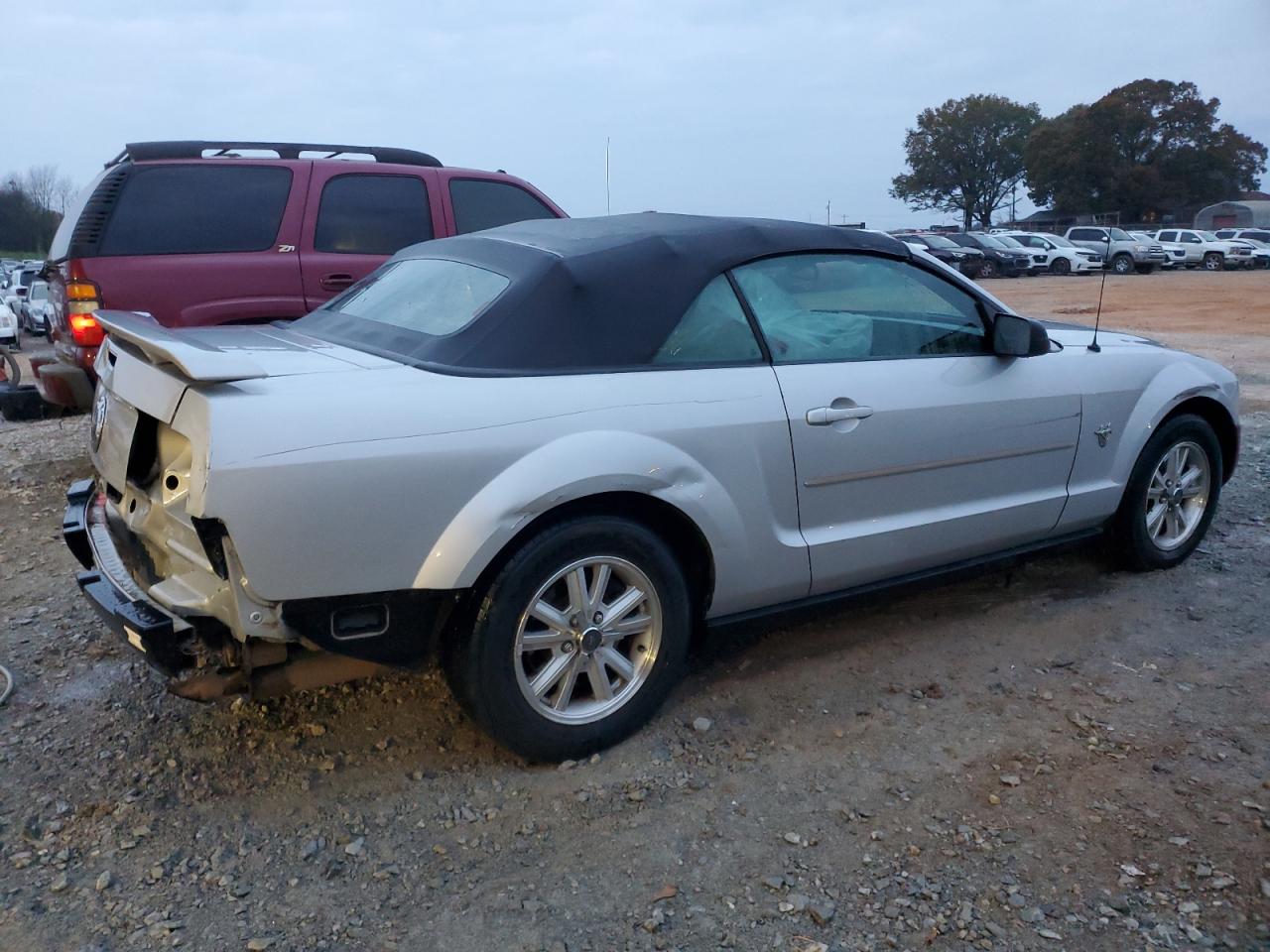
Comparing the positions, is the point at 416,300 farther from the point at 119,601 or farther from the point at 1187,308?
the point at 1187,308

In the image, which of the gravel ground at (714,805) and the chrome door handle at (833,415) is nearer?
the gravel ground at (714,805)

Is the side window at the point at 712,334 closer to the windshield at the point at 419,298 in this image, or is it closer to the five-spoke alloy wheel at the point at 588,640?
the windshield at the point at 419,298

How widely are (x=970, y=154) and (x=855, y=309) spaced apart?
77.1 m

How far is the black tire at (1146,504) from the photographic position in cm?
468

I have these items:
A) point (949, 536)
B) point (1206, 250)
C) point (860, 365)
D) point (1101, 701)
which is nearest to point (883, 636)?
point (949, 536)

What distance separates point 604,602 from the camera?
333 cm

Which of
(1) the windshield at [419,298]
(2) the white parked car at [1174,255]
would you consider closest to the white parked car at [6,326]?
(1) the windshield at [419,298]

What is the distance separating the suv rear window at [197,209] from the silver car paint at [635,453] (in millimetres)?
2699

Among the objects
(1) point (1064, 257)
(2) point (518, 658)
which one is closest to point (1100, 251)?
(1) point (1064, 257)

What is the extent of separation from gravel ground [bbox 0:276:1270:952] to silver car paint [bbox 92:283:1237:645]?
0.47 meters

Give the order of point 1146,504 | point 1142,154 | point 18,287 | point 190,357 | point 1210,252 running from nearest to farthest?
point 190,357 → point 1146,504 → point 18,287 → point 1210,252 → point 1142,154

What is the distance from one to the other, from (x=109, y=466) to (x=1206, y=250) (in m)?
44.1

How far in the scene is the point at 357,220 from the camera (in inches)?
271

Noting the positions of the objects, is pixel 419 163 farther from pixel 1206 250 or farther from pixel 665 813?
pixel 1206 250
